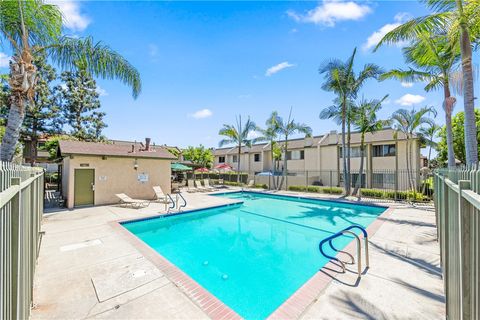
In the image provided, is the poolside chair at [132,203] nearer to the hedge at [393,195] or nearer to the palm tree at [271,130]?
the palm tree at [271,130]

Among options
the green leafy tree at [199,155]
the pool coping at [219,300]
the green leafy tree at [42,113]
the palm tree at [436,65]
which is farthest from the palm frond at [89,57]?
the green leafy tree at [199,155]

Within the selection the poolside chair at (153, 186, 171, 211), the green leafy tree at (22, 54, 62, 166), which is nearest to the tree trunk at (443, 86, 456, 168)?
the poolside chair at (153, 186, 171, 211)

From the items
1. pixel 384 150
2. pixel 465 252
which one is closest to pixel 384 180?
pixel 384 150

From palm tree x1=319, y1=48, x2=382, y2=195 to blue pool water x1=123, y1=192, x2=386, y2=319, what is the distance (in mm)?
7119

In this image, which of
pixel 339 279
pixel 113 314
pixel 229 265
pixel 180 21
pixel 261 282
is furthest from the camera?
pixel 180 21

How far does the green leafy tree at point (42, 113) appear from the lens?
77.2 ft

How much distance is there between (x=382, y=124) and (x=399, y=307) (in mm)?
16310

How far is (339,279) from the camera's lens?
Result: 15.3 feet

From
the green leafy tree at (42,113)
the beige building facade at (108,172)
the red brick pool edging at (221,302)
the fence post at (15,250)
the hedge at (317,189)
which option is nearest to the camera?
the fence post at (15,250)

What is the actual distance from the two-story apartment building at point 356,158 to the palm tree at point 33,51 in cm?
1771

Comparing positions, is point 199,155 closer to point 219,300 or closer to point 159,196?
point 159,196

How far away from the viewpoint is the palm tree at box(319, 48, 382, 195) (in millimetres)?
16375

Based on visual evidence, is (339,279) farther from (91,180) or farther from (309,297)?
(91,180)

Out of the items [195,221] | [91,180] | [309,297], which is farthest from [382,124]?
[91,180]
